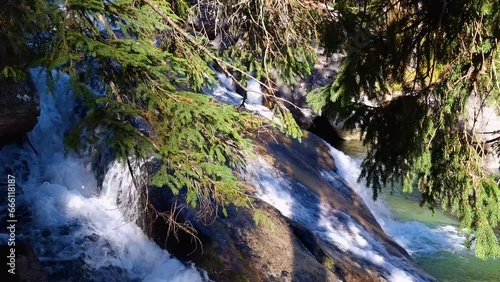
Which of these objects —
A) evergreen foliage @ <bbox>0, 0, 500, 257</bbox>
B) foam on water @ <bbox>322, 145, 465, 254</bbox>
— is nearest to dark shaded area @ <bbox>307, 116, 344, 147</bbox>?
foam on water @ <bbox>322, 145, 465, 254</bbox>

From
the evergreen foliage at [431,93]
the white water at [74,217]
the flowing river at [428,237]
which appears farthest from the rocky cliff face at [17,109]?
the flowing river at [428,237]

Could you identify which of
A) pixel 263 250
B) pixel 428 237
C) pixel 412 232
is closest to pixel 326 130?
pixel 412 232

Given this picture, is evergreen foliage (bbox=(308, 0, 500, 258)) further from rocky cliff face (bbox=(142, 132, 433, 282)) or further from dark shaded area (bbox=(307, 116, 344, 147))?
dark shaded area (bbox=(307, 116, 344, 147))

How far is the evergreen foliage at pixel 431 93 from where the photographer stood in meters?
5.03

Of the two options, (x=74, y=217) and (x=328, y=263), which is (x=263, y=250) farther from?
(x=74, y=217)

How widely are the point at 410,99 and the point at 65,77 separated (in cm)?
735

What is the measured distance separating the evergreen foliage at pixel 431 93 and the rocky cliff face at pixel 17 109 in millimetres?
4808

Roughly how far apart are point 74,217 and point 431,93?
5299 millimetres

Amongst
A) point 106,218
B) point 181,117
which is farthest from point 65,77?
point 181,117

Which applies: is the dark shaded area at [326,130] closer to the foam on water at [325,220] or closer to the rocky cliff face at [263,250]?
the foam on water at [325,220]

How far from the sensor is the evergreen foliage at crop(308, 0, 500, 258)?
5.03 m

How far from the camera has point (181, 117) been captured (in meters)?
3.59

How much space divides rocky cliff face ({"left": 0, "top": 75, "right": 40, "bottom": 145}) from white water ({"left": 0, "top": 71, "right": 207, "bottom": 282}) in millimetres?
444

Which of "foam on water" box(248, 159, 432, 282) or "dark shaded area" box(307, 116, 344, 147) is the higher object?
"dark shaded area" box(307, 116, 344, 147)
